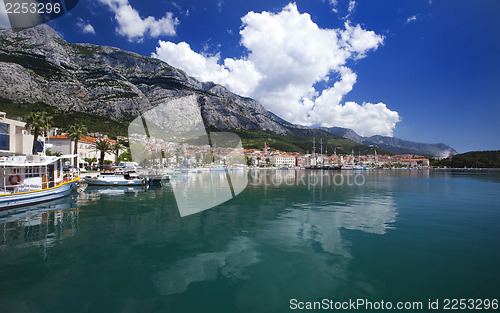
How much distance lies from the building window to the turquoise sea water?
24.4 meters

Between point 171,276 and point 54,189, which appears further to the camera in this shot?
point 54,189

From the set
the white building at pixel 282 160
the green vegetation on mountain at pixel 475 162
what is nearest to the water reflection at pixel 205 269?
the white building at pixel 282 160

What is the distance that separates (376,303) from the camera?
Result: 635 cm

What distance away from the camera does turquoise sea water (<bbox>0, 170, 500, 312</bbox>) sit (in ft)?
21.5

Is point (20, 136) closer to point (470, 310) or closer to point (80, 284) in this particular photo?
point (80, 284)

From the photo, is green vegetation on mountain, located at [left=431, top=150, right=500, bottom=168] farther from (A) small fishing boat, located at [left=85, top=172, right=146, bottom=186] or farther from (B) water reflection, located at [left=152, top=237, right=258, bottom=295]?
(B) water reflection, located at [left=152, top=237, right=258, bottom=295]

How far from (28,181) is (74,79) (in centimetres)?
13818

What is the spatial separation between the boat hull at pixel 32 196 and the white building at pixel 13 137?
50.1 feet

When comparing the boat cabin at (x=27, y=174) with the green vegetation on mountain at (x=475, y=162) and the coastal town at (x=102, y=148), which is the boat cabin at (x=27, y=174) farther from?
the green vegetation on mountain at (x=475, y=162)

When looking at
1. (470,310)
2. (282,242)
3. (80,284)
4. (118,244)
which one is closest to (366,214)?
(282,242)

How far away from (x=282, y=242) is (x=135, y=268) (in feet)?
21.5

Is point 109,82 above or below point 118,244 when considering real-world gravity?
above

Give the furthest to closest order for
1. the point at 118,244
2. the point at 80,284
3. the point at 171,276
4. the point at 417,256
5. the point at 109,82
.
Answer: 1. the point at 109,82
2. the point at 118,244
3. the point at 417,256
4. the point at 171,276
5. the point at 80,284

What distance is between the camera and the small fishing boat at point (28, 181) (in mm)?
19031
